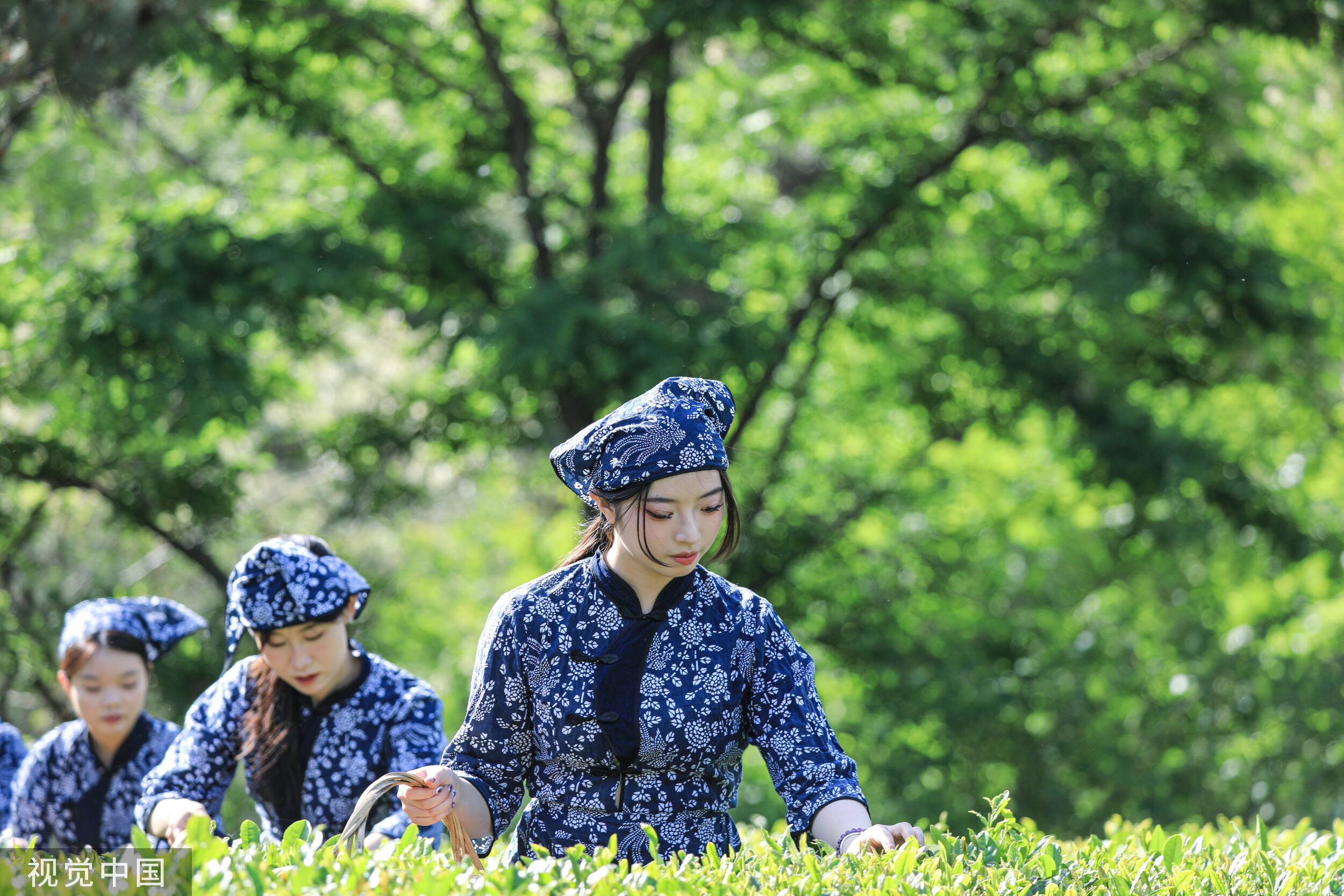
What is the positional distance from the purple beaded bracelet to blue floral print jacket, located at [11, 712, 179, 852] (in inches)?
102

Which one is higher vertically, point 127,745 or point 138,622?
point 138,622

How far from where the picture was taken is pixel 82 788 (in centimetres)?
417

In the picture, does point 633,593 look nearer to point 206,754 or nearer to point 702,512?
point 702,512

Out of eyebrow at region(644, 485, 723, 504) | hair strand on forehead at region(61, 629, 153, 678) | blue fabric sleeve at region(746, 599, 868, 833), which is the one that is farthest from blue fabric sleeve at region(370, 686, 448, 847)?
hair strand on forehead at region(61, 629, 153, 678)

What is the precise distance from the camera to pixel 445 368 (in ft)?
22.5

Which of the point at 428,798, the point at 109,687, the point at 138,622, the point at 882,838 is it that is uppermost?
the point at 428,798

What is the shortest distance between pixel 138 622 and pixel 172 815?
1177mm

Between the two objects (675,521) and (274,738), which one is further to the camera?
(274,738)

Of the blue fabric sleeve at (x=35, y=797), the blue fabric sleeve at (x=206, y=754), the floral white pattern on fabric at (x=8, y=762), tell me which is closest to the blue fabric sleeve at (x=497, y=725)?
the blue fabric sleeve at (x=206, y=754)

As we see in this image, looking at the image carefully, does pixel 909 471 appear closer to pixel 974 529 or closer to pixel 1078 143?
pixel 974 529

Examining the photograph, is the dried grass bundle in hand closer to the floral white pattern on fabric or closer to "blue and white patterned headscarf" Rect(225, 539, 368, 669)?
"blue and white patterned headscarf" Rect(225, 539, 368, 669)

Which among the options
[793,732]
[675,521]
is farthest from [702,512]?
[793,732]

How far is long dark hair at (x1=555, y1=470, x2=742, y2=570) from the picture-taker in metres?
2.52

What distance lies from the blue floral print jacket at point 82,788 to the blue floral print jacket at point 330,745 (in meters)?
0.92
